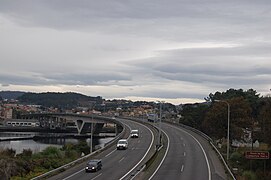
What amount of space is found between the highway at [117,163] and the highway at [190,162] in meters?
2.93

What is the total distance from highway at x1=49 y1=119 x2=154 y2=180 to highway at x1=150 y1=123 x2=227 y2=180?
2927 millimetres

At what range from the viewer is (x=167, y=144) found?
7325cm

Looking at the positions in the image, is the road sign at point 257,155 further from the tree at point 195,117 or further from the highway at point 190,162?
the tree at point 195,117

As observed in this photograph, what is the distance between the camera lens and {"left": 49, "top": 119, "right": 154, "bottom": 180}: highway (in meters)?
43.3

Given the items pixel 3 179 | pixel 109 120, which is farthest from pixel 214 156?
pixel 109 120

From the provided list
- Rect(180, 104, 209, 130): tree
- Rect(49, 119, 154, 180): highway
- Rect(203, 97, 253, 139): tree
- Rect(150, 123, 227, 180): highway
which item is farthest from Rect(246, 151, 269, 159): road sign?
Rect(180, 104, 209, 130): tree

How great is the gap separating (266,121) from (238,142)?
34.2 meters

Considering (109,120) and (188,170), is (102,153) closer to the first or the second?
(188,170)

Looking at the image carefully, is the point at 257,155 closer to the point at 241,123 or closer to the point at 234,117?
the point at 241,123

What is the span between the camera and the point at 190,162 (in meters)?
54.2

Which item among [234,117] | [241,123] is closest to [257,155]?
[241,123]

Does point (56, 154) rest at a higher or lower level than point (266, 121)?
lower

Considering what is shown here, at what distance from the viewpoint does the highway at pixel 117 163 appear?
43344 millimetres

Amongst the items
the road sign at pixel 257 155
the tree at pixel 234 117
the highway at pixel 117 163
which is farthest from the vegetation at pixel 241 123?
the highway at pixel 117 163
